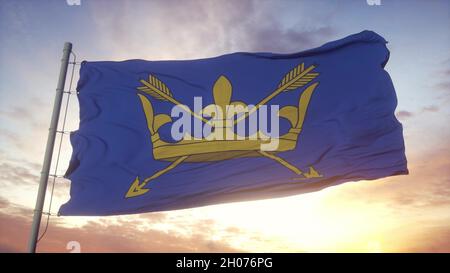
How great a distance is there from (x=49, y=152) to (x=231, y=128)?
12.8 ft

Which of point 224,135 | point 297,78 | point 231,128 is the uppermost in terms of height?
point 297,78

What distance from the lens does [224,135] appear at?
10.1 meters

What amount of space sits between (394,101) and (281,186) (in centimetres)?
326

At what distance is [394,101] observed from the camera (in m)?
10.2

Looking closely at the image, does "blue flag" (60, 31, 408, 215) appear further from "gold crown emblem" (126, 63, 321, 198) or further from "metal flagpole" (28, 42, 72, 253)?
"metal flagpole" (28, 42, 72, 253)

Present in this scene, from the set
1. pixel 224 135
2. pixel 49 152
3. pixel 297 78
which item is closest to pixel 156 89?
pixel 224 135

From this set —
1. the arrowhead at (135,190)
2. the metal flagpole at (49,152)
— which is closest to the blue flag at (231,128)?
the arrowhead at (135,190)

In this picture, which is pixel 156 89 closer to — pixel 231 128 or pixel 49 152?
Answer: pixel 231 128

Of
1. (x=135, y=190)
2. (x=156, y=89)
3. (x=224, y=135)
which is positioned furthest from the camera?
(x=156, y=89)

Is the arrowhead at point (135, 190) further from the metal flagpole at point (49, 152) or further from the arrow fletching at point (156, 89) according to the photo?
the arrow fletching at point (156, 89)

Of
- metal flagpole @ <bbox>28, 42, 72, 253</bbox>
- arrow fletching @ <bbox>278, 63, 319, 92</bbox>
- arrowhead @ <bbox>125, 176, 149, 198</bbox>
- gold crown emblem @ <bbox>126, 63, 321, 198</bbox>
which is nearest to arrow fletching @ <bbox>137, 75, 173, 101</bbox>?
gold crown emblem @ <bbox>126, 63, 321, 198</bbox>

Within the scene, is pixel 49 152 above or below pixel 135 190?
above

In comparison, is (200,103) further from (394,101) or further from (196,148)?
(394,101)

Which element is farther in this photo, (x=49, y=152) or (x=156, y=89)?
(x=156, y=89)
